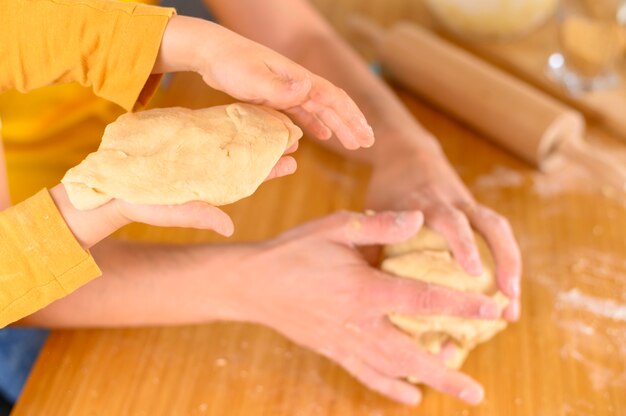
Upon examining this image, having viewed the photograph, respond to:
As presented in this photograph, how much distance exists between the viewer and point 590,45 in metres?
1.14

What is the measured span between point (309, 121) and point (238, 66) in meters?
0.11

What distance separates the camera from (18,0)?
1.79 ft

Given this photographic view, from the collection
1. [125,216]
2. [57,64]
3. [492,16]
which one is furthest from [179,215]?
[492,16]

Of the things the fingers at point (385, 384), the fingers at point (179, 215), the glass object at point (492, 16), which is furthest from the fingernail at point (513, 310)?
the glass object at point (492, 16)

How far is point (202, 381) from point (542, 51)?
825mm

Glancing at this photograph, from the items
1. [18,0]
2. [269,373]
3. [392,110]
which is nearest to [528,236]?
[392,110]

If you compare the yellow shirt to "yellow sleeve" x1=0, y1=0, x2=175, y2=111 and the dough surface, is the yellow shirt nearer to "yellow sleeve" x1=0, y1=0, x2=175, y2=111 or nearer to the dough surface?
"yellow sleeve" x1=0, y1=0, x2=175, y2=111

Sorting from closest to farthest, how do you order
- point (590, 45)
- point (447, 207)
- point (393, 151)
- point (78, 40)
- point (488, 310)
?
point (78, 40) < point (488, 310) < point (447, 207) < point (393, 151) < point (590, 45)

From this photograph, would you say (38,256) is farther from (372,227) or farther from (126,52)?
(372,227)

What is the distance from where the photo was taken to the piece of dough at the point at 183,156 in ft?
1.79

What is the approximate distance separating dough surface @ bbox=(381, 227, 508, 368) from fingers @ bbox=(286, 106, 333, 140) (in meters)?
0.21

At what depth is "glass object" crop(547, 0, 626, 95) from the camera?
1112 millimetres

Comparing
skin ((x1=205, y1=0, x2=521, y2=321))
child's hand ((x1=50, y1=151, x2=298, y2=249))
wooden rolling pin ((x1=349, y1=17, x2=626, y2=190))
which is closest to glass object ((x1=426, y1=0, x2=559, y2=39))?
wooden rolling pin ((x1=349, y1=17, x2=626, y2=190))

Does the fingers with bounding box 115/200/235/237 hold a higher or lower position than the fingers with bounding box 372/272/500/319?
higher
